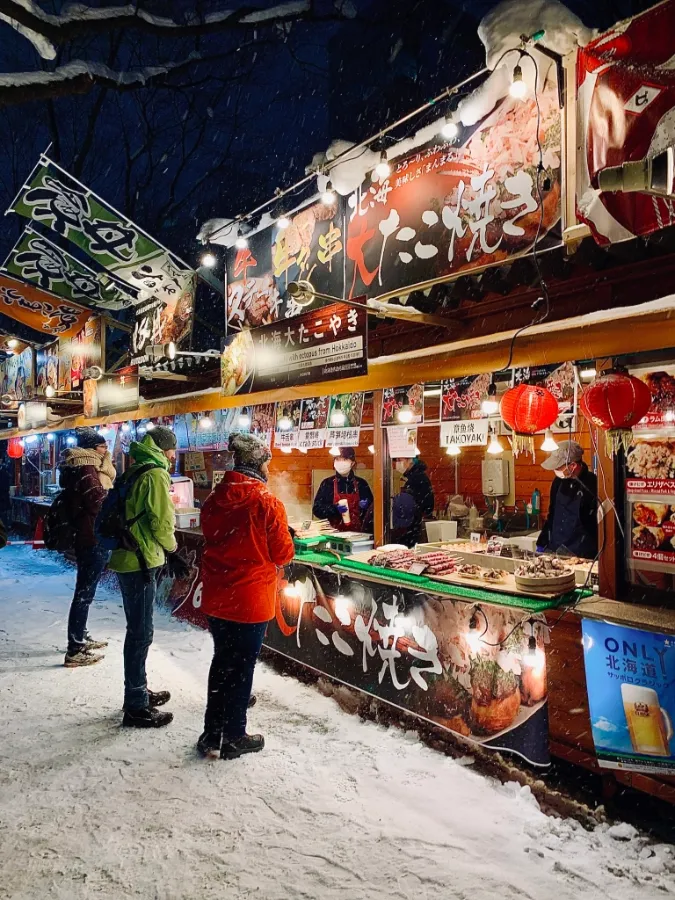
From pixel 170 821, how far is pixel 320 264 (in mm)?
6449

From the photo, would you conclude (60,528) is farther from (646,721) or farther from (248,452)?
(646,721)

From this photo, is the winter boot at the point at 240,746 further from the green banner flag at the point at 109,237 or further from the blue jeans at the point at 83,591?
the green banner flag at the point at 109,237

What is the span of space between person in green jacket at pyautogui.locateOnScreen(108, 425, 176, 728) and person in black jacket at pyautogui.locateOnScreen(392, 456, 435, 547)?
4.81m

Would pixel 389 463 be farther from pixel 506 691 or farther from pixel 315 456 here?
pixel 315 456

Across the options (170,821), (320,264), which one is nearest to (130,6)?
(320,264)

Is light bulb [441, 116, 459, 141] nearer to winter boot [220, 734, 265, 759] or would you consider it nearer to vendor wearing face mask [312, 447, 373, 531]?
vendor wearing face mask [312, 447, 373, 531]

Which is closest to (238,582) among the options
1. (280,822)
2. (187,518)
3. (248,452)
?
(248,452)

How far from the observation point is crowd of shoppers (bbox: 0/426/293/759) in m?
4.86

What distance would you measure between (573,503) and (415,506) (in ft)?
10.7

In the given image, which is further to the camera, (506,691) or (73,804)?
(506,691)

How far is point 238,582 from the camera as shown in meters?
4.82

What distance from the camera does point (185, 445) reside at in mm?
11594

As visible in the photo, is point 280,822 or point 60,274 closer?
point 280,822

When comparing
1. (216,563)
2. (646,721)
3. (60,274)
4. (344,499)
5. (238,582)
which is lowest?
(646,721)
